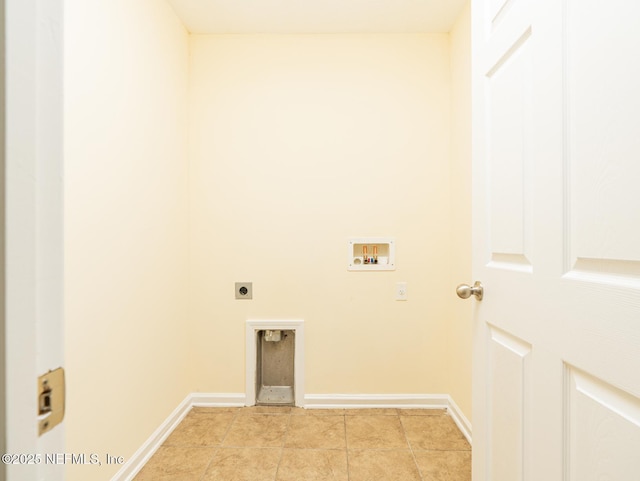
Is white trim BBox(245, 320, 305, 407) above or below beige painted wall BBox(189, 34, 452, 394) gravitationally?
below

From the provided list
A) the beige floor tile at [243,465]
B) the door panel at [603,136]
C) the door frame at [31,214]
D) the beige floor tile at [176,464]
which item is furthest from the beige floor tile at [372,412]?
the door frame at [31,214]

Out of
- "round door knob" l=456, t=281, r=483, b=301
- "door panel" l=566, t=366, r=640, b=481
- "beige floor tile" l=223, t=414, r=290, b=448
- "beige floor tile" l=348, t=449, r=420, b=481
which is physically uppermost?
"round door knob" l=456, t=281, r=483, b=301

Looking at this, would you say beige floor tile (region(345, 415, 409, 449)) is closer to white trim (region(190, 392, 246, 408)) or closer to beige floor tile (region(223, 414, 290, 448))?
beige floor tile (region(223, 414, 290, 448))

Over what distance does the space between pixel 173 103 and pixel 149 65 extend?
284 mm

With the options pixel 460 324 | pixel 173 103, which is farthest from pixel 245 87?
pixel 460 324

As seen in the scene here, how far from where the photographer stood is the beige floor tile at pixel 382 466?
1.60m

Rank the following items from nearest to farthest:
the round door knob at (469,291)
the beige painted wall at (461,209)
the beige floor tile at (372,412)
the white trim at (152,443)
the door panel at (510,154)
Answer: the door panel at (510,154)
the round door knob at (469,291)
the white trim at (152,443)
the beige painted wall at (461,209)
the beige floor tile at (372,412)

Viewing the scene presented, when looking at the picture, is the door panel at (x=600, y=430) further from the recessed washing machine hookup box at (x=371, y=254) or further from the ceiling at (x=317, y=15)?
the ceiling at (x=317, y=15)

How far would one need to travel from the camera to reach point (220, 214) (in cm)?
228

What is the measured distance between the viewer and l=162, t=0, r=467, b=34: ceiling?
1.98 meters

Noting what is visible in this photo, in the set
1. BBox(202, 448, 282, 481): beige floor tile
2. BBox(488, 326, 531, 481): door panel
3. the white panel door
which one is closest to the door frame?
the white panel door

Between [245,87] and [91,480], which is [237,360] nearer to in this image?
Answer: [91,480]

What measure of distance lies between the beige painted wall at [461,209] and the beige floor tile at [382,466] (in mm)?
466

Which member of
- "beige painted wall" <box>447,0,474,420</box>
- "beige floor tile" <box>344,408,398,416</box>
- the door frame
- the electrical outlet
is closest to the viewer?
the door frame
